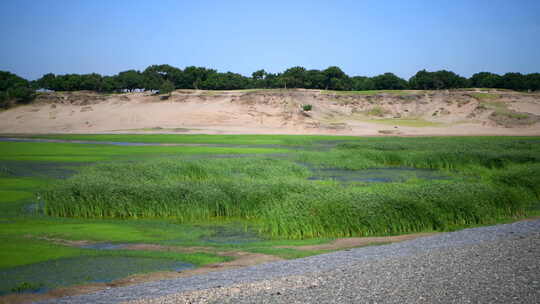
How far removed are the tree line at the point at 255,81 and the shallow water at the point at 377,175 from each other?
5887 cm

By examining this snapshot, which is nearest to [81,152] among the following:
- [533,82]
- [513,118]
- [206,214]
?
[206,214]

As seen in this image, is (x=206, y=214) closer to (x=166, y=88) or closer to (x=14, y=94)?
(x=166, y=88)

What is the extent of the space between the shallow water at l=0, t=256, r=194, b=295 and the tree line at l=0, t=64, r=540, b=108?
72.0 meters

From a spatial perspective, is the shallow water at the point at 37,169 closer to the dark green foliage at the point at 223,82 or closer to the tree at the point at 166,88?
the tree at the point at 166,88

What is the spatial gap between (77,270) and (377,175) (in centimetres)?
1826

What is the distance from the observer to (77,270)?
10.2 meters

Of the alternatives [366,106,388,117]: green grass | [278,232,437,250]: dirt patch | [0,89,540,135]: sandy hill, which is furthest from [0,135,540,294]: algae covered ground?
[366,106,388,117]: green grass

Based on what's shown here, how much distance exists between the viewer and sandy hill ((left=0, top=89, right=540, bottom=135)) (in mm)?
62531

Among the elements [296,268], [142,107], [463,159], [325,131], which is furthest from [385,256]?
[142,107]

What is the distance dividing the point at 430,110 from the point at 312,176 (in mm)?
56848

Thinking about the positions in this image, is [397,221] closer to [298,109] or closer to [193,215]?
[193,215]

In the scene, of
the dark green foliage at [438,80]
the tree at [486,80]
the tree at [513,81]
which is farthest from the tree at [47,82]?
the tree at [513,81]

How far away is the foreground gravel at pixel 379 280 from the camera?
7586 mm

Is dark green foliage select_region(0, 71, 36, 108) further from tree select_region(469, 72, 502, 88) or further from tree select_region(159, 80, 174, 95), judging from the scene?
tree select_region(469, 72, 502, 88)
